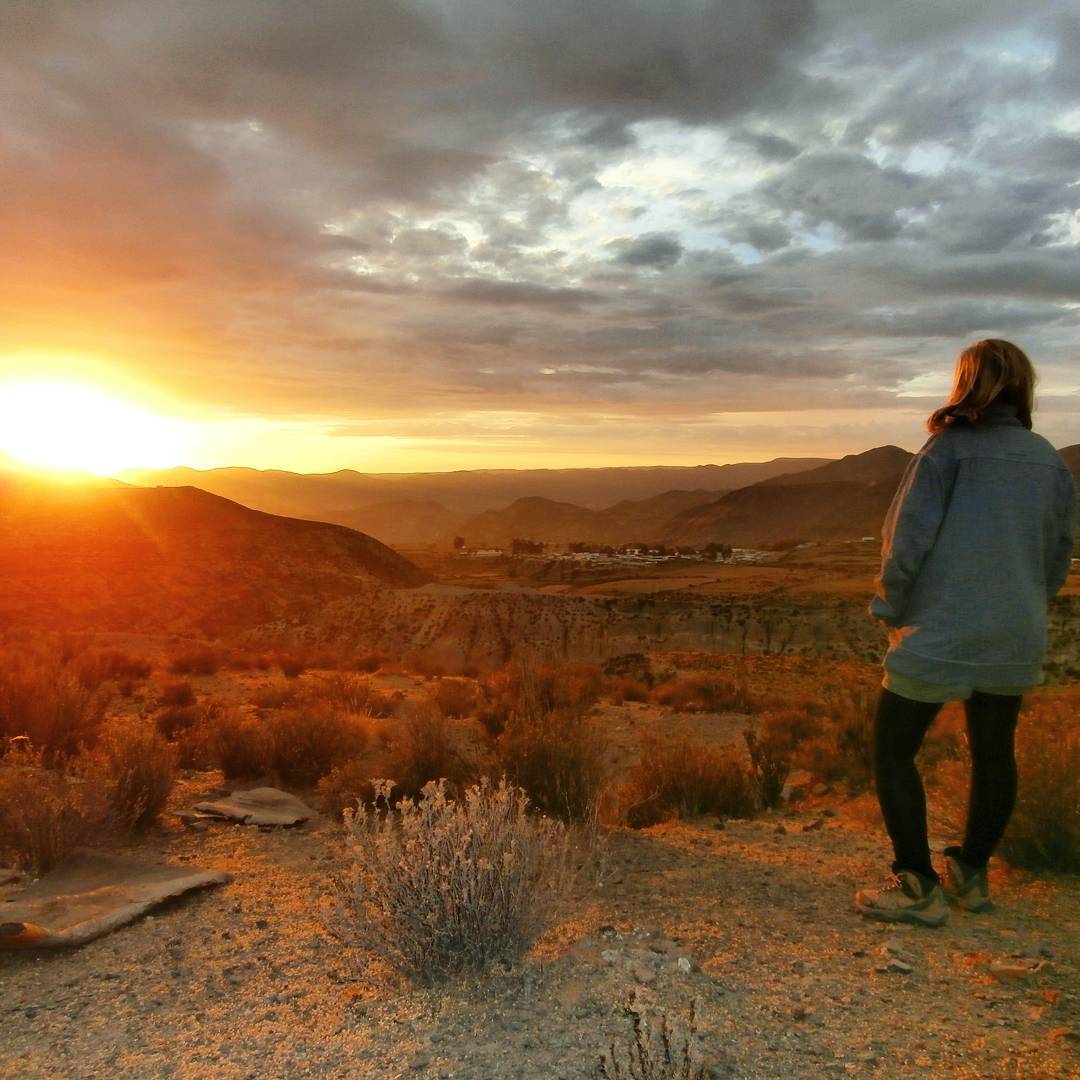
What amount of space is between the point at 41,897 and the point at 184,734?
3358mm

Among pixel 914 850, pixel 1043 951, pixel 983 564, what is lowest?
pixel 1043 951

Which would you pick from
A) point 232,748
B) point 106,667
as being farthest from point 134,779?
point 106,667

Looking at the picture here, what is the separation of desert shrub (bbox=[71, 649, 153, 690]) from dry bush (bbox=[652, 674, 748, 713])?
311 inches

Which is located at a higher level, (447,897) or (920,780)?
(920,780)

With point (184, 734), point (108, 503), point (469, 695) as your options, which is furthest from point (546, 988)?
point (108, 503)

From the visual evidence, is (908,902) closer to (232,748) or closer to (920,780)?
(920,780)

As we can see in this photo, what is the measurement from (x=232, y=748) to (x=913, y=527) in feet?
Result: 17.7

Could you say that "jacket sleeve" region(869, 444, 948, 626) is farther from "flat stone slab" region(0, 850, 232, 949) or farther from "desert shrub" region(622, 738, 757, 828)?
"flat stone slab" region(0, 850, 232, 949)

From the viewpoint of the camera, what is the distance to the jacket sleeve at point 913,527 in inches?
126

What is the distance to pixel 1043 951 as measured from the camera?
3098mm

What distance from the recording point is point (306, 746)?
684 cm

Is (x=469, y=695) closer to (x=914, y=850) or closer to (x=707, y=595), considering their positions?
(x=914, y=850)

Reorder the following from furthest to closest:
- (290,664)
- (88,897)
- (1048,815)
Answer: (290,664) < (1048,815) < (88,897)

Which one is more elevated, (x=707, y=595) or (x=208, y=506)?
(x=208, y=506)
